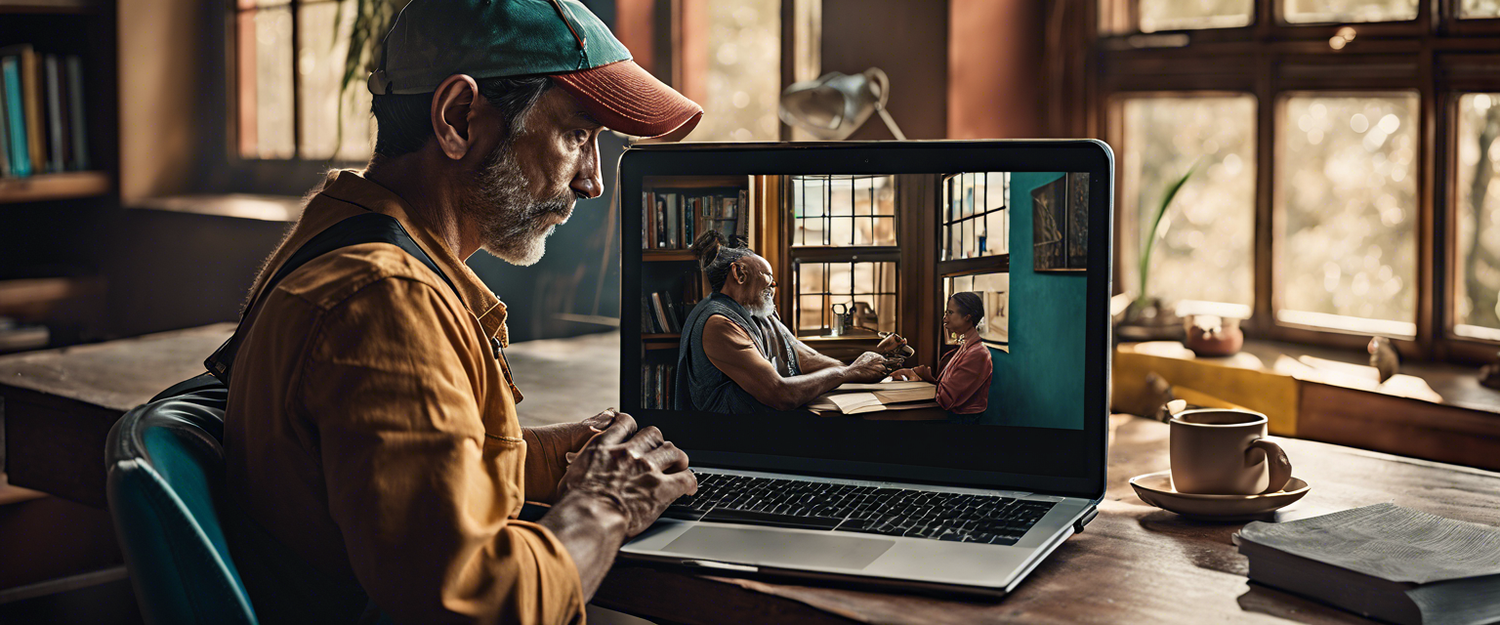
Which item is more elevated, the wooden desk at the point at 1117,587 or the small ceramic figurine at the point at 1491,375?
the small ceramic figurine at the point at 1491,375

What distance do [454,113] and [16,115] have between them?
9.03 ft

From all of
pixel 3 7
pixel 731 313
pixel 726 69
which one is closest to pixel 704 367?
pixel 731 313

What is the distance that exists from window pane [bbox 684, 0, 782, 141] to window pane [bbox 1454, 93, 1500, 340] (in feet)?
4.71

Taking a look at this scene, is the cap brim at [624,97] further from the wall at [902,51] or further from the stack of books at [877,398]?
the wall at [902,51]

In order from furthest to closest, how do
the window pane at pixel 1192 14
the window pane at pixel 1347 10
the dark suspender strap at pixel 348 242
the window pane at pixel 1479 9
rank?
the window pane at pixel 1192 14 < the window pane at pixel 1347 10 < the window pane at pixel 1479 9 < the dark suspender strap at pixel 348 242

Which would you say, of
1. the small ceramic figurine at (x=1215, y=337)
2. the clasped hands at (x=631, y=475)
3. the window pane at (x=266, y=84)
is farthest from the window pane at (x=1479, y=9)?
the window pane at (x=266, y=84)

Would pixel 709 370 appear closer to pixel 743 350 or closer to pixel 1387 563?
pixel 743 350

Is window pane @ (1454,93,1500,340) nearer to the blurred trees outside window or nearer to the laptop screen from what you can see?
the laptop screen

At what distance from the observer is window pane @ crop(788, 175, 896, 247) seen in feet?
3.88

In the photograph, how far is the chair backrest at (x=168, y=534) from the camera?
2.65 feet

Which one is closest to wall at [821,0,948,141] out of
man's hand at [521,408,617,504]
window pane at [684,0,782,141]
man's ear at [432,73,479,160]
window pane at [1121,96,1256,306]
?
window pane at [684,0,782,141]

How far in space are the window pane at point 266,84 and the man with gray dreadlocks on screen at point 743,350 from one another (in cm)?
280

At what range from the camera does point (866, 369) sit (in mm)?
1192

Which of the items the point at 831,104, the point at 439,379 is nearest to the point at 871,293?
the point at 439,379
